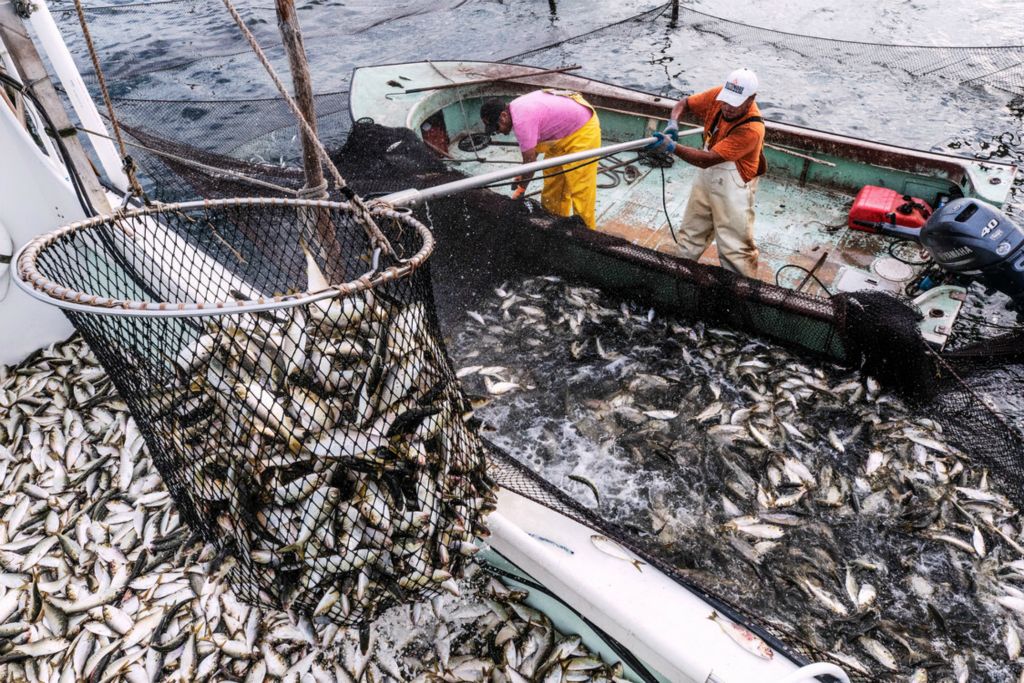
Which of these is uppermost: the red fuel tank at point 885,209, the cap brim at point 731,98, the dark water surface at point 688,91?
the cap brim at point 731,98

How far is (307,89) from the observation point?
3.96m

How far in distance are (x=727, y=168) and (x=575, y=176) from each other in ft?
4.73

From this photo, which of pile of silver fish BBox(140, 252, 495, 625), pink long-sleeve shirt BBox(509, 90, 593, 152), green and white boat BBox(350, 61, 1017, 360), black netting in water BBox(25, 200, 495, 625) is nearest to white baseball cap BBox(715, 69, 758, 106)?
green and white boat BBox(350, 61, 1017, 360)

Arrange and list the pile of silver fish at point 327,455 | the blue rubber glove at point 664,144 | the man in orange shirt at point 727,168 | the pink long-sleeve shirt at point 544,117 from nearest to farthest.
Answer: the pile of silver fish at point 327,455 < the man in orange shirt at point 727,168 < the blue rubber glove at point 664,144 < the pink long-sleeve shirt at point 544,117

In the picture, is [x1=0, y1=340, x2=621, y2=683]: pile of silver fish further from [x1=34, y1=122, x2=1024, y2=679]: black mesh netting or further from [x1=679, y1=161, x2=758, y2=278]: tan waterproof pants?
[x1=679, y1=161, x2=758, y2=278]: tan waterproof pants

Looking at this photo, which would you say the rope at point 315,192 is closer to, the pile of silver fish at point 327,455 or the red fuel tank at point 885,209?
the pile of silver fish at point 327,455

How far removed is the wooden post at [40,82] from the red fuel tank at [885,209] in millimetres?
6370

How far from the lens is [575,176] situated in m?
5.82

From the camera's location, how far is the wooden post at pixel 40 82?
3.16 meters

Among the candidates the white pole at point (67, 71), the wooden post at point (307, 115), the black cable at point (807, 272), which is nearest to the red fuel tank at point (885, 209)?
the black cable at point (807, 272)

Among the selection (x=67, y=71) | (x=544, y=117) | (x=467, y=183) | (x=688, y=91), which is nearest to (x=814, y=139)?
(x=544, y=117)

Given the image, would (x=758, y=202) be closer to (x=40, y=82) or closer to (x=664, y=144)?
(x=664, y=144)

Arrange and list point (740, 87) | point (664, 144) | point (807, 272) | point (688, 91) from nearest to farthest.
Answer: point (740, 87)
point (664, 144)
point (807, 272)
point (688, 91)

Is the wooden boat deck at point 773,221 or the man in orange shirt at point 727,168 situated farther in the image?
the wooden boat deck at point 773,221
